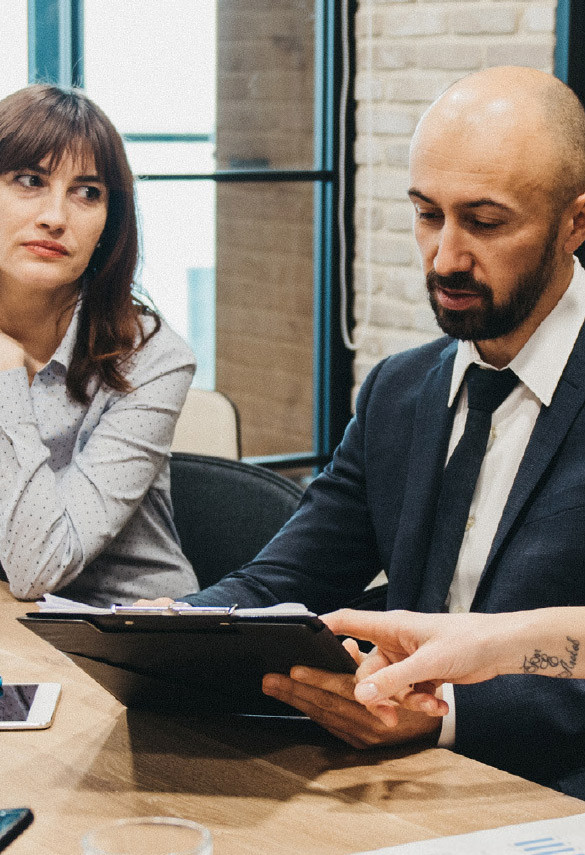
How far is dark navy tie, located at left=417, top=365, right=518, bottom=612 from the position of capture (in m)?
1.59

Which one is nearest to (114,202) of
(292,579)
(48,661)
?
(292,579)

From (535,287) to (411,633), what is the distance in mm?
594

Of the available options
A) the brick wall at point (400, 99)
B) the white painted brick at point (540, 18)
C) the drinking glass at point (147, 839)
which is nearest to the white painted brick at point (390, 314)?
the brick wall at point (400, 99)

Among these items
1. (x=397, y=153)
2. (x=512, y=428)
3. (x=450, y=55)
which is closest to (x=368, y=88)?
(x=397, y=153)

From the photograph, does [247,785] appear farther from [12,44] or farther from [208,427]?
[12,44]

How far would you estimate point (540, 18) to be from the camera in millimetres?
3143

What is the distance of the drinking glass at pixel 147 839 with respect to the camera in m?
0.86

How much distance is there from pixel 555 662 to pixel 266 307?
2.75 m

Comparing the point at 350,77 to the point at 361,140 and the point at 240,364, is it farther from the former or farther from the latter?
the point at 240,364

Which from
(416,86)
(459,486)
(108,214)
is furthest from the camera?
(416,86)

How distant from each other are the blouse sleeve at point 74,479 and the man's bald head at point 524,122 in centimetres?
67

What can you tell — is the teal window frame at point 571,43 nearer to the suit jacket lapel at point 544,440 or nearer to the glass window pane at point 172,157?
the glass window pane at point 172,157

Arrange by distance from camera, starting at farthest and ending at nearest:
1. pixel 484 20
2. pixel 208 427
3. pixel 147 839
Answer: pixel 484 20 < pixel 208 427 < pixel 147 839

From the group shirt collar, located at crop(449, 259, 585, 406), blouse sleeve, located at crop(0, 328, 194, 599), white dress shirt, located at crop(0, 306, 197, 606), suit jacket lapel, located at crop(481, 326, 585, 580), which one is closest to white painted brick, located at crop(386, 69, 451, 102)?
white dress shirt, located at crop(0, 306, 197, 606)
